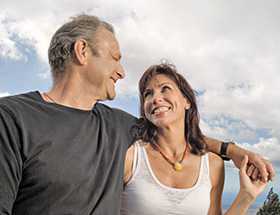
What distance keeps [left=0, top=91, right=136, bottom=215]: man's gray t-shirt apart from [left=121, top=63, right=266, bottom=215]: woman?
1.35 ft

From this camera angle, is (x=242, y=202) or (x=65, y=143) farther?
(x=242, y=202)

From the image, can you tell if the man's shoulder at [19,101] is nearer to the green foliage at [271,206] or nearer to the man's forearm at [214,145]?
the man's forearm at [214,145]

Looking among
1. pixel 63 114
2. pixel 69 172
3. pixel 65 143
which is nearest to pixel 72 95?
pixel 63 114

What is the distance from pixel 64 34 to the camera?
2920 mm

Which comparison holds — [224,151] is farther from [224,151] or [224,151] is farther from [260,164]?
[260,164]

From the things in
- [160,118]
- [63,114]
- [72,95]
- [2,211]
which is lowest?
[2,211]

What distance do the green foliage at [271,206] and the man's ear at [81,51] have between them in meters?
25.9

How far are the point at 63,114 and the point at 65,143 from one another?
0.29 meters

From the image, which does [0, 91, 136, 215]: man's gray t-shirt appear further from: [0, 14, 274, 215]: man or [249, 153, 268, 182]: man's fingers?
[249, 153, 268, 182]: man's fingers

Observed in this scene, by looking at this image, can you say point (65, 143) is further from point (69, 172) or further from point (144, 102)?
point (144, 102)

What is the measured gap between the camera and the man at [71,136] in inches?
83.7

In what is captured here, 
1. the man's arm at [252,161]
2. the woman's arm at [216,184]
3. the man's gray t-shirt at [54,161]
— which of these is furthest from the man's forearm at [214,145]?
the man's gray t-shirt at [54,161]

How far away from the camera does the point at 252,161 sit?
298 cm

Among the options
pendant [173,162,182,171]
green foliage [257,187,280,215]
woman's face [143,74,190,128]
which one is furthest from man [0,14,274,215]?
green foliage [257,187,280,215]
